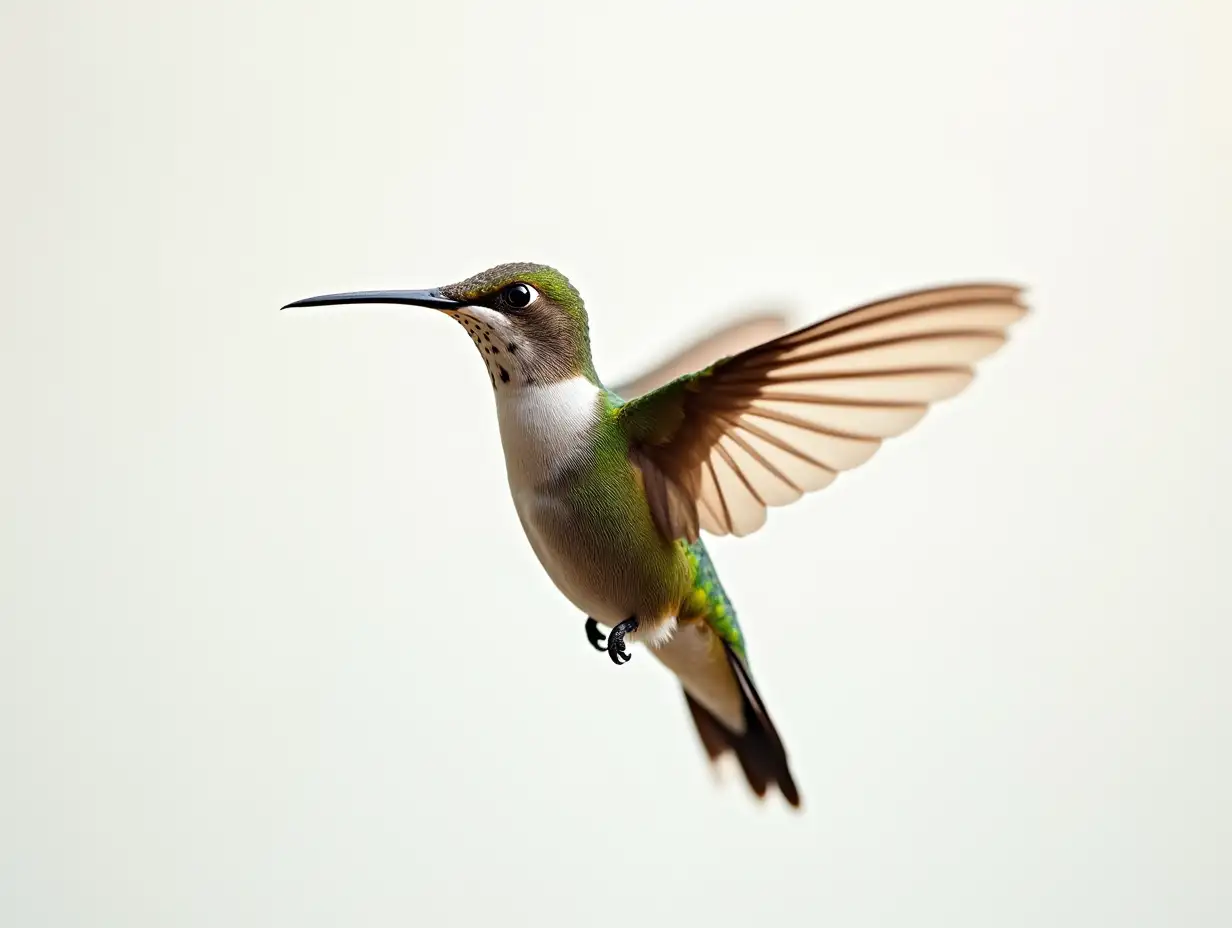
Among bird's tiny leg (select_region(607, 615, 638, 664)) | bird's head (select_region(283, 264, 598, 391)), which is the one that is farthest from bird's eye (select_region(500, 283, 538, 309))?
bird's tiny leg (select_region(607, 615, 638, 664))

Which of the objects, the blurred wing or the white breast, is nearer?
the white breast

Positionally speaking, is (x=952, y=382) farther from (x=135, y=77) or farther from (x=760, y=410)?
(x=135, y=77)

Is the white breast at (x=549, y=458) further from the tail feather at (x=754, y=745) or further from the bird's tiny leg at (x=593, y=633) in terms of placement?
the tail feather at (x=754, y=745)

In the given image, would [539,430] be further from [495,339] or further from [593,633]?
[593,633]

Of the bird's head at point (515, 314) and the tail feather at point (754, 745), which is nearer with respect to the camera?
the bird's head at point (515, 314)

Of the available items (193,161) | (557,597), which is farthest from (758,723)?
(193,161)

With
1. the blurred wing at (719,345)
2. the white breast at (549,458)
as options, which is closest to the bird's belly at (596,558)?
the white breast at (549,458)

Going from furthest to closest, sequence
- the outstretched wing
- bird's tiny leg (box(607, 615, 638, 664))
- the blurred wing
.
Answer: the blurred wing
bird's tiny leg (box(607, 615, 638, 664))
the outstretched wing

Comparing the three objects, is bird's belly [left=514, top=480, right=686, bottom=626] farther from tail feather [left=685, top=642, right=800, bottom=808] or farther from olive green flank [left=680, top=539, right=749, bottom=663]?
tail feather [left=685, top=642, right=800, bottom=808]

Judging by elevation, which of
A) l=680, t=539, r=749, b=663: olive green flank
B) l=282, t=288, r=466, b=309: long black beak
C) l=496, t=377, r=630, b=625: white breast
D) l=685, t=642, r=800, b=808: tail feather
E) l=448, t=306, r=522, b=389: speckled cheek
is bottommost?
Result: l=685, t=642, r=800, b=808: tail feather
